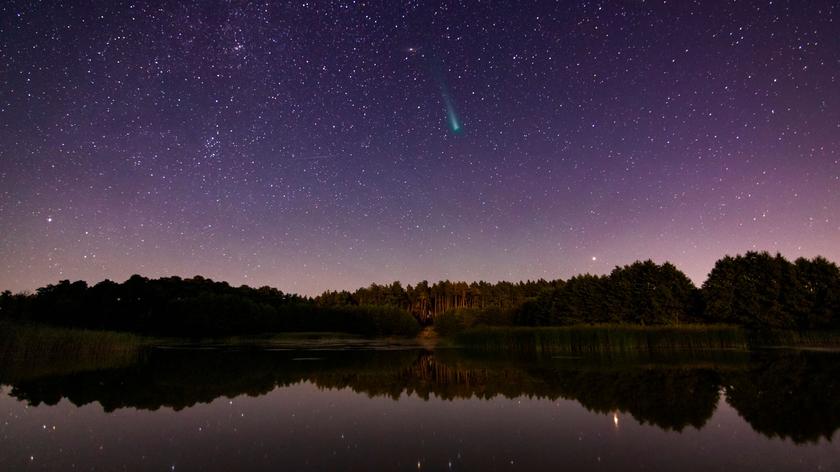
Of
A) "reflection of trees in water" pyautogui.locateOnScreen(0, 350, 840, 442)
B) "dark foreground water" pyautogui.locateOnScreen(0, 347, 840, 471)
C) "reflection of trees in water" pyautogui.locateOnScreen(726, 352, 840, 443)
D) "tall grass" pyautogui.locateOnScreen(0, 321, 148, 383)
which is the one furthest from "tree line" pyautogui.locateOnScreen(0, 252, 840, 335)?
"reflection of trees in water" pyautogui.locateOnScreen(726, 352, 840, 443)

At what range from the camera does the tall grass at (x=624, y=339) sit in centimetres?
3000

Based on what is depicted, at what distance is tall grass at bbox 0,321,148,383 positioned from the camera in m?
19.2

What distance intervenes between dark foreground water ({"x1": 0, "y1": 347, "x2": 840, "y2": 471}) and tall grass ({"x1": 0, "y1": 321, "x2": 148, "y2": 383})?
8.64 feet

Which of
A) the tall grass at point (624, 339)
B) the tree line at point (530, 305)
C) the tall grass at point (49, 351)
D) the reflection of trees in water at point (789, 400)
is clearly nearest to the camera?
the reflection of trees in water at point (789, 400)

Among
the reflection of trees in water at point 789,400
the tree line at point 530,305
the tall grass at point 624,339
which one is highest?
the tree line at point 530,305

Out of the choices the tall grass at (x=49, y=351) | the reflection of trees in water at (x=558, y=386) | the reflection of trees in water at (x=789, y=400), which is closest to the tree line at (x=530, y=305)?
the tall grass at (x=49, y=351)

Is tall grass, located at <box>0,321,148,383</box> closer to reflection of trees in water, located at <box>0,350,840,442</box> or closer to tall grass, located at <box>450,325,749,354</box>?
reflection of trees in water, located at <box>0,350,840,442</box>

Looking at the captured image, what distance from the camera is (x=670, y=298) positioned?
53.0 metres

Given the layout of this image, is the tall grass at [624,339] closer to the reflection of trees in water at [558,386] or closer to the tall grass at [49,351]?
the reflection of trees in water at [558,386]

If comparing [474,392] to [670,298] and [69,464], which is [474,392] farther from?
[670,298]

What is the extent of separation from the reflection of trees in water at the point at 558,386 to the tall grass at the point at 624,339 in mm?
9328

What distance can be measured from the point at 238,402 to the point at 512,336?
80.4 ft

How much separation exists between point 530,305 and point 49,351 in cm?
6135

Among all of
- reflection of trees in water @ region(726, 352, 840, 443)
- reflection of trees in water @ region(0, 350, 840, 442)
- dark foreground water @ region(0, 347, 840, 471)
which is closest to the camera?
dark foreground water @ region(0, 347, 840, 471)
